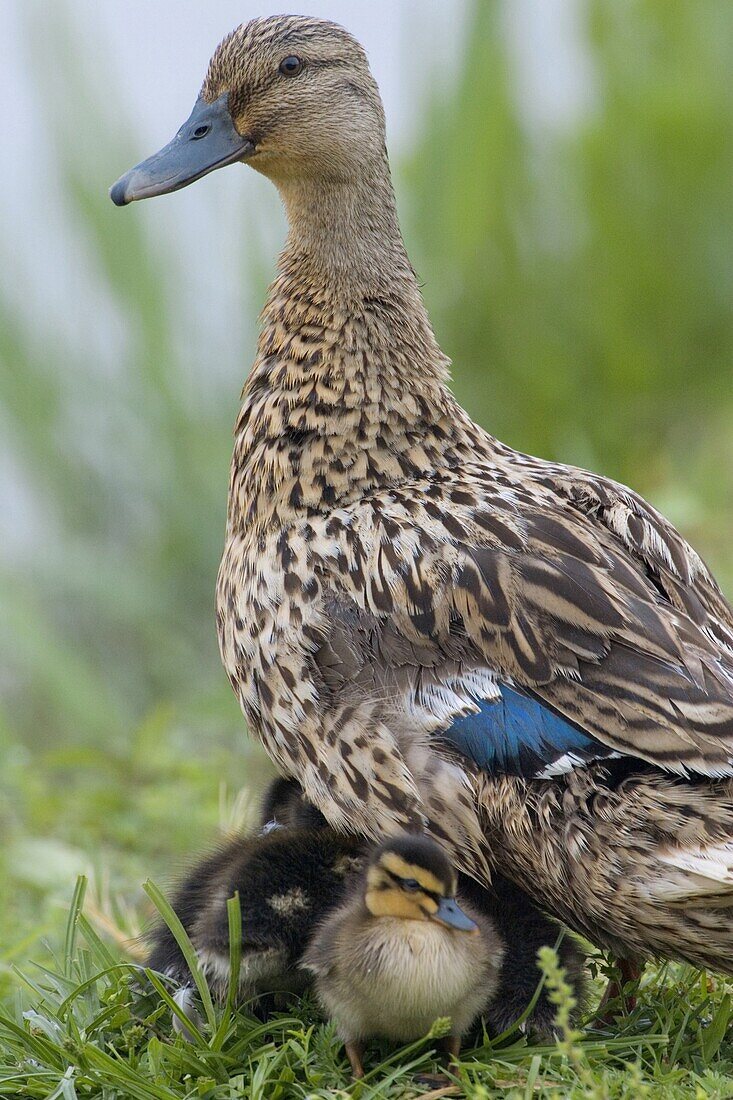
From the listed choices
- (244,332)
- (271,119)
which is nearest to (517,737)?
(271,119)

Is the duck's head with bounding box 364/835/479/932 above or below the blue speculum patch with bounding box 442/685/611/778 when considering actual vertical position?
below

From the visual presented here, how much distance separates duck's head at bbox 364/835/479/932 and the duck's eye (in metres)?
2.10

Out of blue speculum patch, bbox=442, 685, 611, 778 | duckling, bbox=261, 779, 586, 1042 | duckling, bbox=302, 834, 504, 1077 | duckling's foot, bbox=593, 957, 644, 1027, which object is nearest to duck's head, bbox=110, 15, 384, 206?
blue speculum patch, bbox=442, 685, 611, 778

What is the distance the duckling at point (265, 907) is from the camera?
3230 millimetres

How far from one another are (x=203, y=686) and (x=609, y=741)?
3962mm

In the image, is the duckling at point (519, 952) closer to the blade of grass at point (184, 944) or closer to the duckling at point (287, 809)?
the duckling at point (287, 809)

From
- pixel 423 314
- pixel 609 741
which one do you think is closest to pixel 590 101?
pixel 423 314

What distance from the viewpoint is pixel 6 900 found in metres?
4.89

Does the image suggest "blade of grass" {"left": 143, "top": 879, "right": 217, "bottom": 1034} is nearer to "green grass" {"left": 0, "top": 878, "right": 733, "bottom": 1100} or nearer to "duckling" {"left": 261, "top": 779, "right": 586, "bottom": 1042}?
"green grass" {"left": 0, "top": 878, "right": 733, "bottom": 1100}

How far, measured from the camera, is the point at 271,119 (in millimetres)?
4008

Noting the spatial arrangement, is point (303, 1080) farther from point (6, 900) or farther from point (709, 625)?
point (6, 900)

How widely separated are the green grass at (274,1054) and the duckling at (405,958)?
9 cm

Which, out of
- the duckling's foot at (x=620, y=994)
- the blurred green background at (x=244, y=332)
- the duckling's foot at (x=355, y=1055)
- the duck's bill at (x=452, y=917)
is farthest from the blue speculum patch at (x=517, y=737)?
the blurred green background at (x=244, y=332)

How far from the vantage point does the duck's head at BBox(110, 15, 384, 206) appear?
4.00 metres
